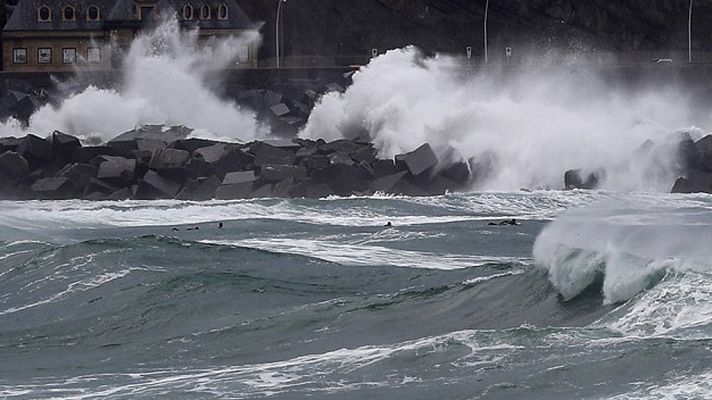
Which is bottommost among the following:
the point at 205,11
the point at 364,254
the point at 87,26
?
the point at 364,254

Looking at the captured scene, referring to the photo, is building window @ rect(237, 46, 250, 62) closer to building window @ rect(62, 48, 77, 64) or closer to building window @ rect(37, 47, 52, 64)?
building window @ rect(62, 48, 77, 64)

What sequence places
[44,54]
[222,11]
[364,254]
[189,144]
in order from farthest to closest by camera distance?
1. [222,11]
2. [44,54]
3. [189,144]
4. [364,254]

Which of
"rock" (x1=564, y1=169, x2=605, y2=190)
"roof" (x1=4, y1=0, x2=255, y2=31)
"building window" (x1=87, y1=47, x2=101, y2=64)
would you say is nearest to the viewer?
"rock" (x1=564, y1=169, x2=605, y2=190)

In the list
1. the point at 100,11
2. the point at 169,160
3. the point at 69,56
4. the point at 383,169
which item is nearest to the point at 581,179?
the point at 383,169

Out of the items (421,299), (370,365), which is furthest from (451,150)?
(370,365)

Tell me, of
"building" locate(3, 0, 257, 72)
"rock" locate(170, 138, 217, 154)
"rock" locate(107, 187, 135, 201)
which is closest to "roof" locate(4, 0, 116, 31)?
"building" locate(3, 0, 257, 72)

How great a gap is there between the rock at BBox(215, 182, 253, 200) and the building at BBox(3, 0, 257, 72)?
97.7ft

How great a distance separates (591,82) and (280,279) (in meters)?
32.4

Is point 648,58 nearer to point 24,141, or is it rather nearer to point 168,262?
point 24,141

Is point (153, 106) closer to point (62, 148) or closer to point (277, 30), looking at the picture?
point (277, 30)

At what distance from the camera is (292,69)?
5412 centimetres

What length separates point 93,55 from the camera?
6456 cm

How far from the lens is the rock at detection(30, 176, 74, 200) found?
35.9 meters

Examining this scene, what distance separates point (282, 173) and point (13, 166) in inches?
269
